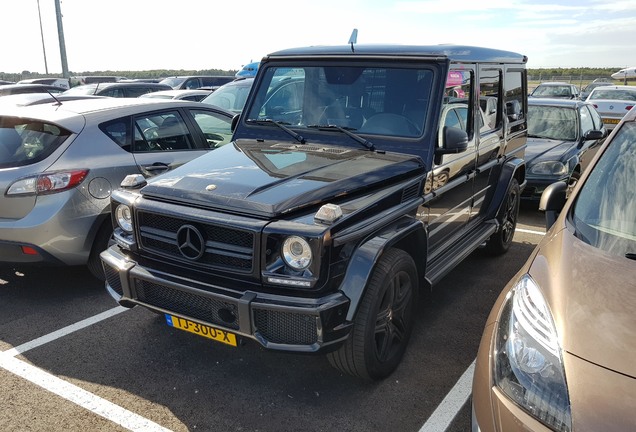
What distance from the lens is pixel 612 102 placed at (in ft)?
49.1

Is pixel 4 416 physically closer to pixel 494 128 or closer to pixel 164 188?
pixel 164 188

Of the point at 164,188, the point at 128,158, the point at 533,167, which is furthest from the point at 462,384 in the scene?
the point at 533,167

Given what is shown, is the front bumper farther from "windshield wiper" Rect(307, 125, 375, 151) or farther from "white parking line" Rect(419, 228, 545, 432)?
"windshield wiper" Rect(307, 125, 375, 151)

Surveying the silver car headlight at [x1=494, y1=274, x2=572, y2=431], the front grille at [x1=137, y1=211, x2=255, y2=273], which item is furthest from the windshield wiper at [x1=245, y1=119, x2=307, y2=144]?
the silver car headlight at [x1=494, y1=274, x2=572, y2=431]

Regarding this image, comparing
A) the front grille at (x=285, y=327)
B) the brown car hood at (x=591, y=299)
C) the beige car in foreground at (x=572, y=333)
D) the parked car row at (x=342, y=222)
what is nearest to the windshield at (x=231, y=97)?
the parked car row at (x=342, y=222)

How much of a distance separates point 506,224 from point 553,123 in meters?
3.83

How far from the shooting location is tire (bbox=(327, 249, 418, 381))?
299 cm

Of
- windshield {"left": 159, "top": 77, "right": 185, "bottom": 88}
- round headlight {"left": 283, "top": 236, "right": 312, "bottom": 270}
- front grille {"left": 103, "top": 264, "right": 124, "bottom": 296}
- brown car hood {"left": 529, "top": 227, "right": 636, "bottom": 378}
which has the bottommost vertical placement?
windshield {"left": 159, "top": 77, "right": 185, "bottom": 88}

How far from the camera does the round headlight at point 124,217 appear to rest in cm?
342

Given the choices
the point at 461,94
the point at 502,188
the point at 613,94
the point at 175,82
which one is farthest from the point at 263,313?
the point at 175,82

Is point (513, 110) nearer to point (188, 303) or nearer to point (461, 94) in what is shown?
point (461, 94)

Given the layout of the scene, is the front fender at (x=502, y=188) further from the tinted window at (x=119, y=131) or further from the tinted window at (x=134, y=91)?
the tinted window at (x=134, y=91)

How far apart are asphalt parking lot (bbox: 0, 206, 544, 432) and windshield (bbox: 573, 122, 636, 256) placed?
4.27 feet

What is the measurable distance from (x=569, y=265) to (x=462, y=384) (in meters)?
1.38
